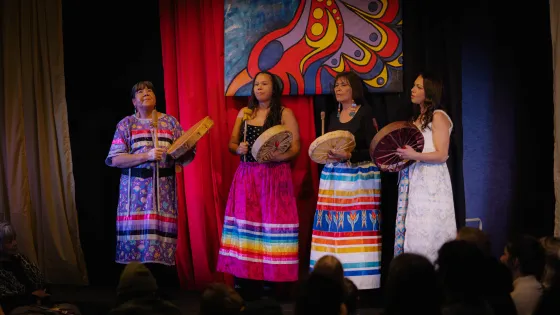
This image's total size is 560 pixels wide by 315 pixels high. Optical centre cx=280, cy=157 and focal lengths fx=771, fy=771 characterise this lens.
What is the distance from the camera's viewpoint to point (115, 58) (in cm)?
646

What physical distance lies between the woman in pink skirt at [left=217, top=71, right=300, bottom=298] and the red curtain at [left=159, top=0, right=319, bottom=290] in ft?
1.89

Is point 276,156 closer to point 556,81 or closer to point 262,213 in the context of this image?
point 262,213

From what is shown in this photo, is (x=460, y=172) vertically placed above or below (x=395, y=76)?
below

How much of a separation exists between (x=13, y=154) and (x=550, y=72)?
4357 millimetres

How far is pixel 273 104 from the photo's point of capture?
5.69 metres

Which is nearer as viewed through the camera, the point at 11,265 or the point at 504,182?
the point at 11,265

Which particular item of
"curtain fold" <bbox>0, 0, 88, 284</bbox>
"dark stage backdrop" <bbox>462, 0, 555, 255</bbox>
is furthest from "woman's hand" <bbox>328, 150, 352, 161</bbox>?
"curtain fold" <bbox>0, 0, 88, 284</bbox>

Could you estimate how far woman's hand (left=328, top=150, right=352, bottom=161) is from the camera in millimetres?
5340

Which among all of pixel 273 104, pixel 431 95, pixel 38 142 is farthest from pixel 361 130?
pixel 38 142

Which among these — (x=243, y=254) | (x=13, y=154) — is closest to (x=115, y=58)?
(x=13, y=154)

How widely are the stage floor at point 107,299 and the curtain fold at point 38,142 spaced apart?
29 cm

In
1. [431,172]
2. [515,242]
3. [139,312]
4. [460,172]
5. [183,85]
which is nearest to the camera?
[139,312]

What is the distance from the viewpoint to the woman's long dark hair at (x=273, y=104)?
561 centimetres

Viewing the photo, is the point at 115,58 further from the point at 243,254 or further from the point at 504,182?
the point at 504,182
